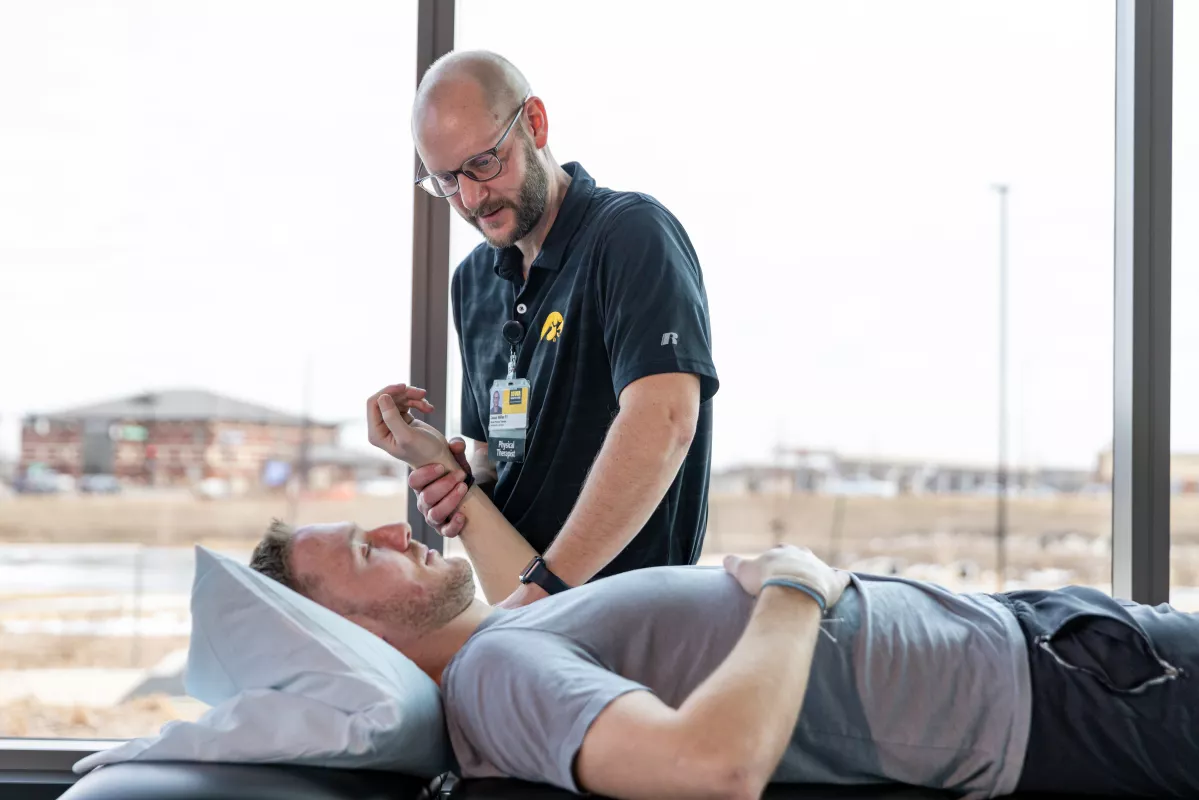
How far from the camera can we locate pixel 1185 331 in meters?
2.23

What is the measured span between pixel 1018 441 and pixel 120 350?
4289 mm

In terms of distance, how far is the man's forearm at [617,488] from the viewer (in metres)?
1.57

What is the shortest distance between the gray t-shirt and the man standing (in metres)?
0.37

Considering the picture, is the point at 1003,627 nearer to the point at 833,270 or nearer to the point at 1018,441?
the point at 833,270

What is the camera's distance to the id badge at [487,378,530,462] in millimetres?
1800

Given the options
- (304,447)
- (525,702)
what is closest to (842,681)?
(525,702)

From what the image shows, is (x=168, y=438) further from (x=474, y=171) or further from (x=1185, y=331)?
(x=1185, y=331)

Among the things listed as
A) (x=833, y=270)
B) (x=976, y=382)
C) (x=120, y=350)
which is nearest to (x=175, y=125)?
(x=120, y=350)

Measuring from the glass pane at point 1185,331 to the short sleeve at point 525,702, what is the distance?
1.76 metres

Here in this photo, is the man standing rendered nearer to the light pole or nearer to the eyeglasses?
the eyeglasses

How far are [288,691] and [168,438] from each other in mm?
1642

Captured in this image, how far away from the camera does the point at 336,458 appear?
2504 millimetres

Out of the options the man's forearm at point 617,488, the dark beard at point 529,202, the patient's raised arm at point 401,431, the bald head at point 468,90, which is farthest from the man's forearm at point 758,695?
the bald head at point 468,90

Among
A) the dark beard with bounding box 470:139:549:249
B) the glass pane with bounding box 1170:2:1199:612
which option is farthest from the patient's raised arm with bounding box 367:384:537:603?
the glass pane with bounding box 1170:2:1199:612
